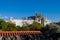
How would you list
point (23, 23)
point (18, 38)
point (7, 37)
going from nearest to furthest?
point (7, 37), point (18, 38), point (23, 23)

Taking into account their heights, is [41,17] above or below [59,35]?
above

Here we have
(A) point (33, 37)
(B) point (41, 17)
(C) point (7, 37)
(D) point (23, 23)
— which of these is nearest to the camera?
(C) point (7, 37)

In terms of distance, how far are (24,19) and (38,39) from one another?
40.3 meters

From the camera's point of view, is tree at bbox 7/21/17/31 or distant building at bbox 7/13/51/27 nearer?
tree at bbox 7/21/17/31

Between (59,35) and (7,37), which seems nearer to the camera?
(7,37)

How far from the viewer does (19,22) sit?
173 feet

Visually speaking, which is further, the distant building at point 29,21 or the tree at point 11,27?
the distant building at point 29,21

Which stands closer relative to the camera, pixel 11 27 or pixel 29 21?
pixel 11 27

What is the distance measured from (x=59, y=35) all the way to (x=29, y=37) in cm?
210

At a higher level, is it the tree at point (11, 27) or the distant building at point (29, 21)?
the distant building at point (29, 21)

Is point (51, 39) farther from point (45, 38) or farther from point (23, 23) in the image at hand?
point (23, 23)

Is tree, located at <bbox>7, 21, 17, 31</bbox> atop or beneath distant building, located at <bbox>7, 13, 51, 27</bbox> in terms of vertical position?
beneath

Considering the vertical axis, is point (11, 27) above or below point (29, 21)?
below

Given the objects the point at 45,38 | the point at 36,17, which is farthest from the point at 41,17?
the point at 45,38
